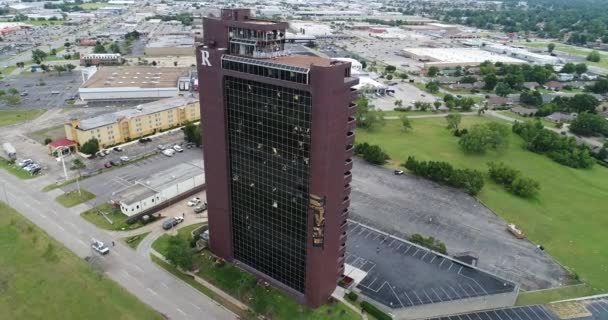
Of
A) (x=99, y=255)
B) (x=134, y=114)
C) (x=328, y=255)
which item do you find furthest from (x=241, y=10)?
(x=134, y=114)

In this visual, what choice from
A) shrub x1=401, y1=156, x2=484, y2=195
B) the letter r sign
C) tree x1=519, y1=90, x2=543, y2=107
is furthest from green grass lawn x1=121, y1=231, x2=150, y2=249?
tree x1=519, y1=90, x2=543, y2=107

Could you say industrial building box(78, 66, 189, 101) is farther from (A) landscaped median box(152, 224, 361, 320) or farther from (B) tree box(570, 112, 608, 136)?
(B) tree box(570, 112, 608, 136)

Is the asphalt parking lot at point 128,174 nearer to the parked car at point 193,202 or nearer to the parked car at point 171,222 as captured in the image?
the parked car at point 193,202

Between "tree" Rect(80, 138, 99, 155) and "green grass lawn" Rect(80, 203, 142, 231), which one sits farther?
"tree" Rect(80, 138, 99, 155)

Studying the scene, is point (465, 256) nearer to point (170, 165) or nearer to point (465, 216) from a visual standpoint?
point (465, 216)

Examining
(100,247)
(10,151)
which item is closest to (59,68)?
(10,151)

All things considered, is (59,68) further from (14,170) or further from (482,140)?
(482,140)
